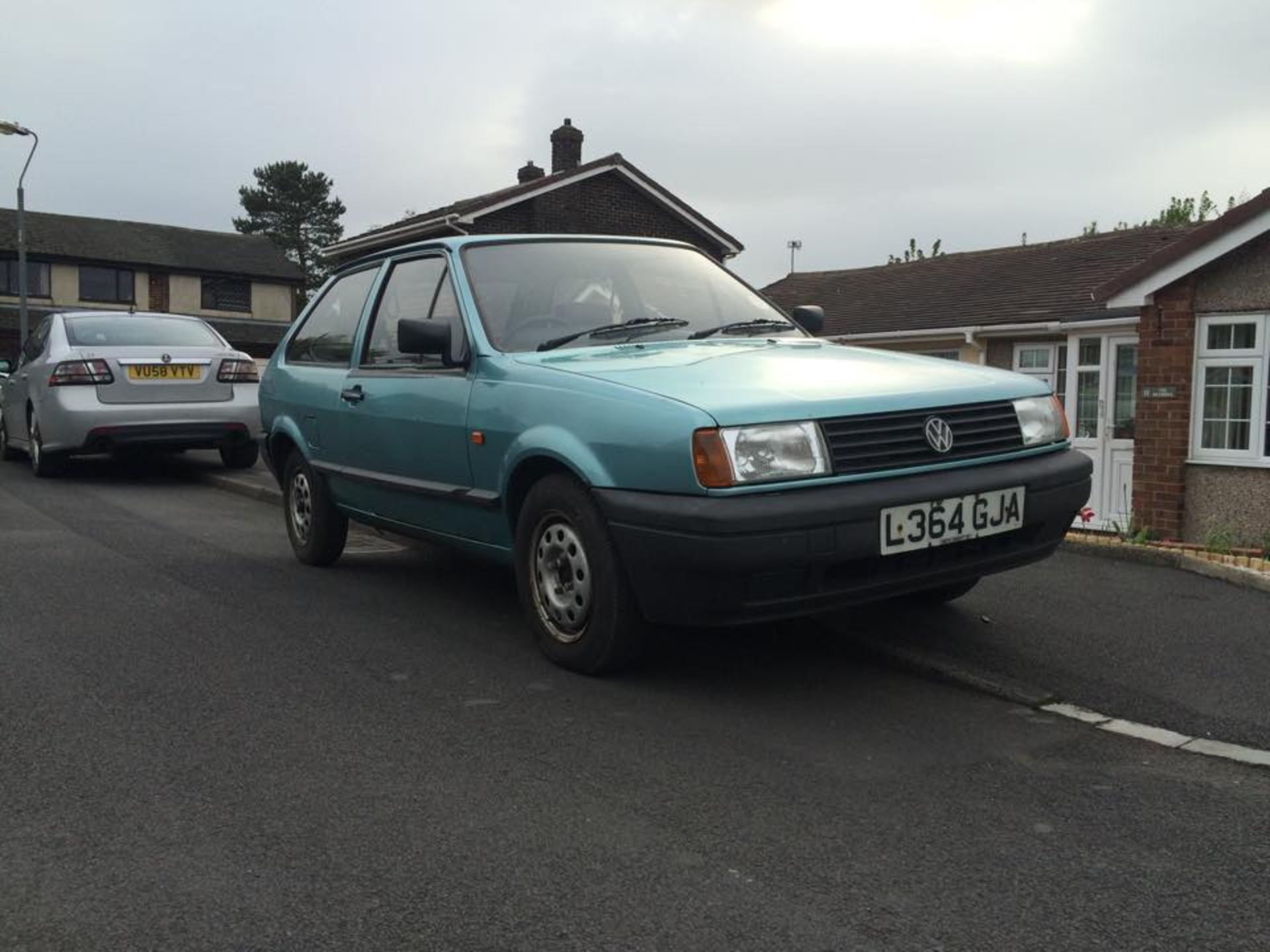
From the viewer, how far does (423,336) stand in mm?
4668

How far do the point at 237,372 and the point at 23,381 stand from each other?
97.6 inches

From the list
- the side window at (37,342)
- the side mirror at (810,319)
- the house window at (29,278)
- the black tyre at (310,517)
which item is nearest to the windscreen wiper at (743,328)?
the side mirror at (810,319)

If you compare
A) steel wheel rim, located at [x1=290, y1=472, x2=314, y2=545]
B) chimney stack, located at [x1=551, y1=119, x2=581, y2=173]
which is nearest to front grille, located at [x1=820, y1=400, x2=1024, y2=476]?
steel wheel rim, located at [x1=290, y1=472, x2=314, y2=545]

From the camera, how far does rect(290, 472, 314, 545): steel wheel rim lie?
251 inches

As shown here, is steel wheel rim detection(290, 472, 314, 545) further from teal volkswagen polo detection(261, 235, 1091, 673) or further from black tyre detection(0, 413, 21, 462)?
black tyre detection(0, 413, 21, 462)

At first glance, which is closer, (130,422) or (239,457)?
(130,422)

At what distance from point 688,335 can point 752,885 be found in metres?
2.79

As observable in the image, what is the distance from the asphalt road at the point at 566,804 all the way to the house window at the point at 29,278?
44.3 metres

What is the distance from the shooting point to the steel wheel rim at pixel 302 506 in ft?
20.9

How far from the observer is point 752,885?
258 centimetres

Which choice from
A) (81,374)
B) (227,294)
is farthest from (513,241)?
(227,294)

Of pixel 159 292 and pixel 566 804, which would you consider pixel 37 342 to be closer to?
pixel 566 804

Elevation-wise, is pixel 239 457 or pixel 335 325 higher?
pixel 335 325

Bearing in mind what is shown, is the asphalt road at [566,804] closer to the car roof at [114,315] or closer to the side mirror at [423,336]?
the side mirror at [423,336]
